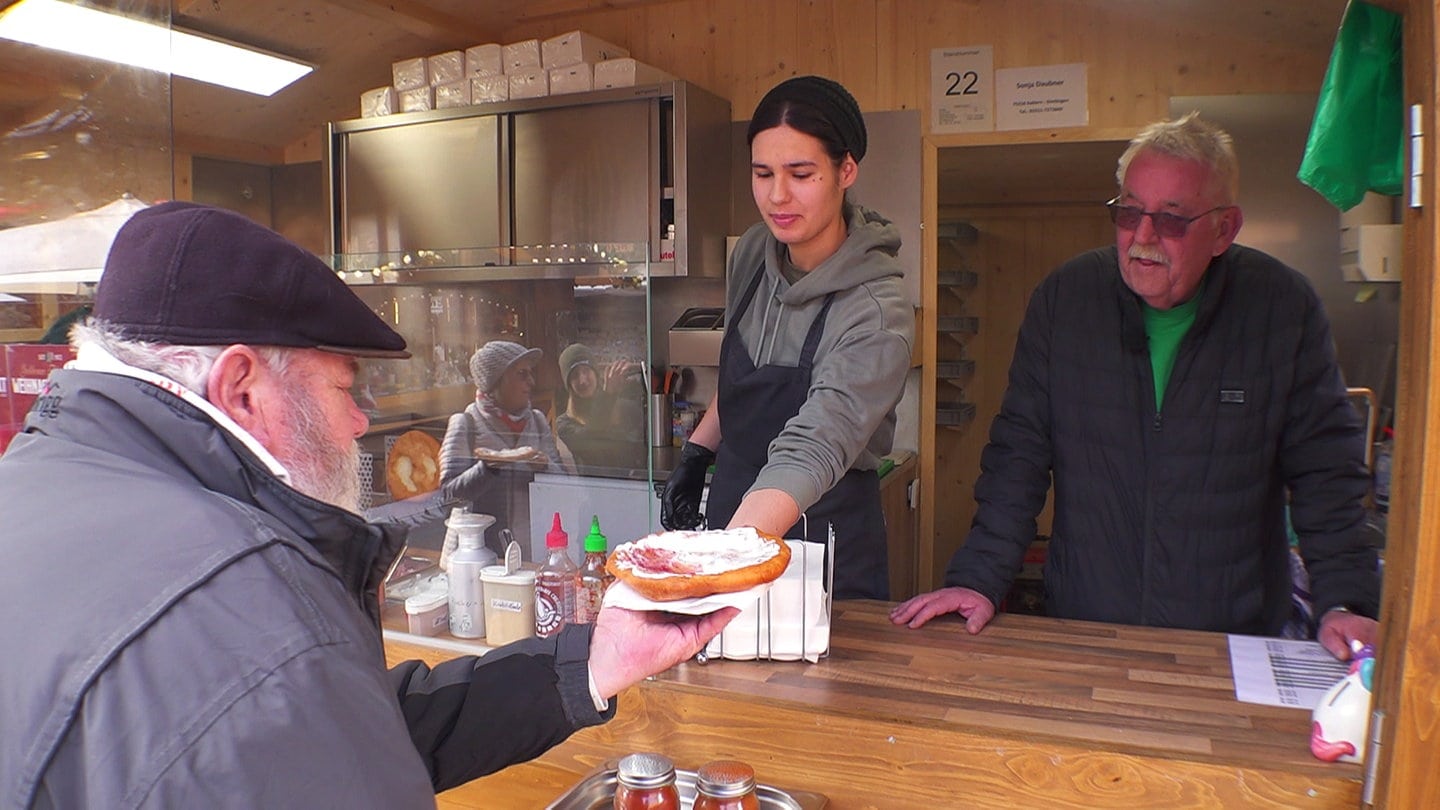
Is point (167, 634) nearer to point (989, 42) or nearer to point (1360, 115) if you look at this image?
point (1360, 115)

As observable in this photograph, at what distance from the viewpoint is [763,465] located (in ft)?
7.61

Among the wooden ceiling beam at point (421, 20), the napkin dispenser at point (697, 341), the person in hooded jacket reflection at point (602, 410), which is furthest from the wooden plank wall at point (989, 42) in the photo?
the person in hooded jacket reflection at point (602, 410)

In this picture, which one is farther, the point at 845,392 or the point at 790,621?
the point at 845,392

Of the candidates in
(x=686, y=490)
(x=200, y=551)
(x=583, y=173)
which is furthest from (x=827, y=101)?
(x=583, y=173)

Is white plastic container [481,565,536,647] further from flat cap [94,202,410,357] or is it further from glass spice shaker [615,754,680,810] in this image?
flat cap [94,202,410,357]

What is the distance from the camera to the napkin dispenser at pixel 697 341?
4.17 metres

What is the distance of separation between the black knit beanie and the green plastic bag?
824 millimetres

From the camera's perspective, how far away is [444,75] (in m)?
4.77

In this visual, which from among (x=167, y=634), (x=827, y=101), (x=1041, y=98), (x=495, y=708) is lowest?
(x=495, y=708)

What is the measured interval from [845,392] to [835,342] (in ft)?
0.57

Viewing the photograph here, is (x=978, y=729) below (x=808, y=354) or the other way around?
below

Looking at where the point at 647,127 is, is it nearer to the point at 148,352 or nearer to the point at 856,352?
the point at 856,352

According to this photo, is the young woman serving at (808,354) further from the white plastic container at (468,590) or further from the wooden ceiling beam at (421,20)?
the wooden ceiling beam at (421,20)

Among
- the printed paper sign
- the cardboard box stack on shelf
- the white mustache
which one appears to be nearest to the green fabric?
the white mustache
